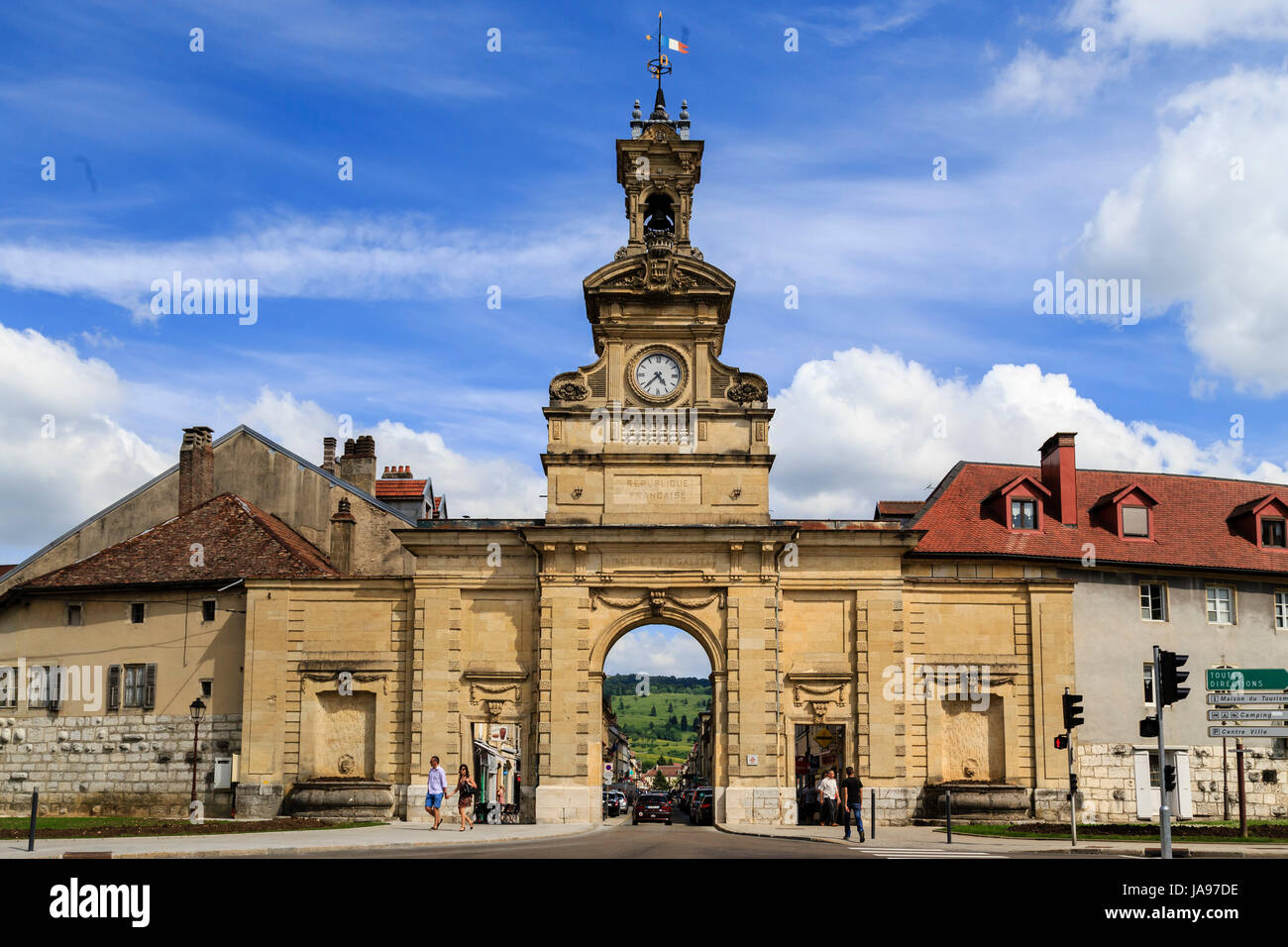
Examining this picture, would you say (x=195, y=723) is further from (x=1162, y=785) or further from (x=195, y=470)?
(x=1162, y=785)

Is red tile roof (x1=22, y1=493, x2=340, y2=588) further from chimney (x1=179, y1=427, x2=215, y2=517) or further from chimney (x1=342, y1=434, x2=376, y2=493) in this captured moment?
chimney (x1=342, y1=434, x2=376, y2=493)

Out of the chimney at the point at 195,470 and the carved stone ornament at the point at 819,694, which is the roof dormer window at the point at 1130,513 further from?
the chimney at the point at 195,470

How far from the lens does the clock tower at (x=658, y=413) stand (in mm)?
40188

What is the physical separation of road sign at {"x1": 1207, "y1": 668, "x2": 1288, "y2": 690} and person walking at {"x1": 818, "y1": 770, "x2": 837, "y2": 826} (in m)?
11.8

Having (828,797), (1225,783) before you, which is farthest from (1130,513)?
(828,797)

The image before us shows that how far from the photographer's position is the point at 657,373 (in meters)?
41.0

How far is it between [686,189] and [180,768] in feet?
86.9

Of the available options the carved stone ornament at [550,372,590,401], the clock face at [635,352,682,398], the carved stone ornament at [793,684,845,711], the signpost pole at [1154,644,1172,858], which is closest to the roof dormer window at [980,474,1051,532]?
the carved stone ornament at [793,684,845,711]

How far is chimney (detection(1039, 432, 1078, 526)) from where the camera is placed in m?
45.1
